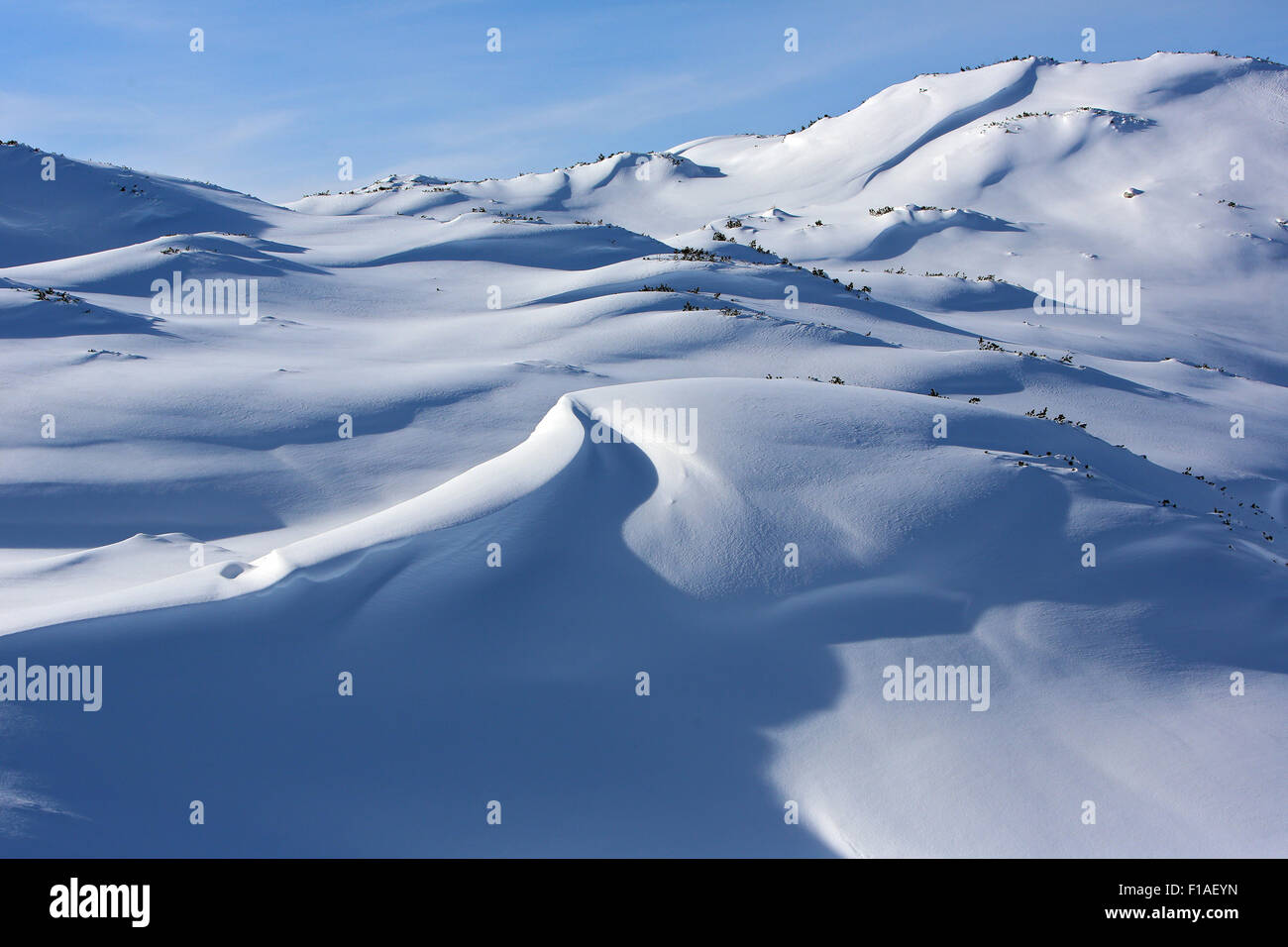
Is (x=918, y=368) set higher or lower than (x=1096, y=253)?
lower

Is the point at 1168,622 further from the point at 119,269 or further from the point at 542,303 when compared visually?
the point at 119,269

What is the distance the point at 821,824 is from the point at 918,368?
27.1 ft

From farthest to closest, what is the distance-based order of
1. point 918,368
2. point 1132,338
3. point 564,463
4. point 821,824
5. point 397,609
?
point 1132,338, point 918,368, point 564,463, point 397,609, point 821,824

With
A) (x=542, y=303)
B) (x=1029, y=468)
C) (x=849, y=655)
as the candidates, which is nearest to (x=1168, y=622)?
(x=1029, y=468)

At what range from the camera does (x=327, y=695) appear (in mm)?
4930

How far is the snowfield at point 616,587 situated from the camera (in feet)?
14.7

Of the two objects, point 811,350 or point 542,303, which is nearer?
point 811,350

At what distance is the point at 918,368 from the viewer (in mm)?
11570

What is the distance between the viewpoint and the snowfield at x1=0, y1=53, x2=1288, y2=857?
448 cm

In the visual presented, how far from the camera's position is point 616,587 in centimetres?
586

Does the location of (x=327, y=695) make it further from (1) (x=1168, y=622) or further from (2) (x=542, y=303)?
(2) (x=542, y=303)
